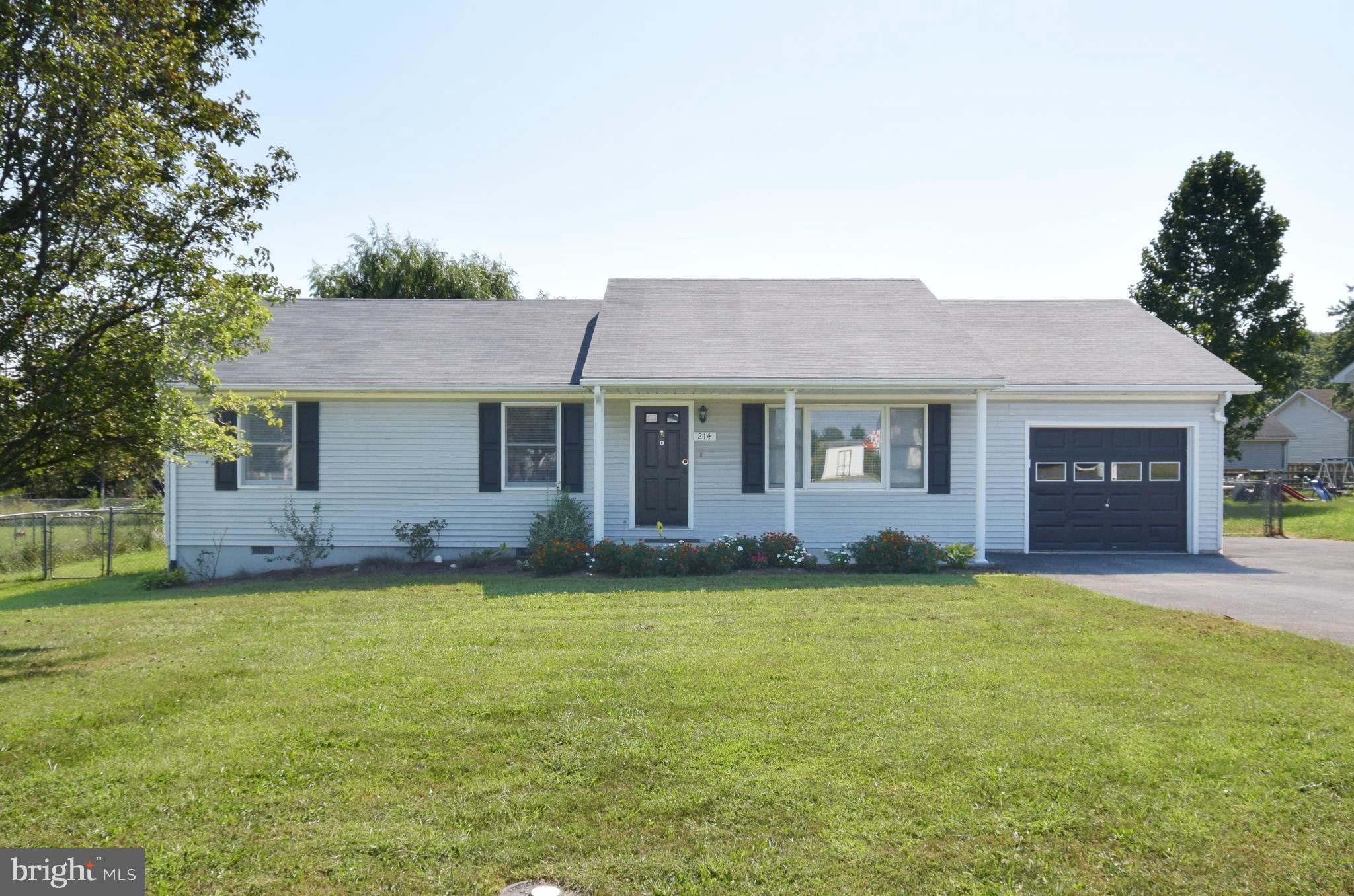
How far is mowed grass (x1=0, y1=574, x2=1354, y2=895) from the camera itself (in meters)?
3.50

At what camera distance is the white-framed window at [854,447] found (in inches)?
527

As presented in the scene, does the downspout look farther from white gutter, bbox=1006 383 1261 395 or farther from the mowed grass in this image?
the mowed grass

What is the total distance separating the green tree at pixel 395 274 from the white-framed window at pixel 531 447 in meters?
15.0

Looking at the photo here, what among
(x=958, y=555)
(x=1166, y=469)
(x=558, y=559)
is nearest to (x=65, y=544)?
(x=558, y=559)

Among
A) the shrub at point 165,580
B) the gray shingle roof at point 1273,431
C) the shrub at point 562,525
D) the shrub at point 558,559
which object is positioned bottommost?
the shrub at point 165,580

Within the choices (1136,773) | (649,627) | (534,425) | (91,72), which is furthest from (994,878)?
(534,425)

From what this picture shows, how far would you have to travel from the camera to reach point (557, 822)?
3.82m

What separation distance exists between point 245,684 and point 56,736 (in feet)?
3.81

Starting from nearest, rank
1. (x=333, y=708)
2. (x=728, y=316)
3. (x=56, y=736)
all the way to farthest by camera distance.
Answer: (x=56, y=736), (x=333, y=708), (x=728, y=316)

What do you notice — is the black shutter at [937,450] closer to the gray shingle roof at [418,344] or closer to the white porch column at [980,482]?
the white porch column at [980,482]

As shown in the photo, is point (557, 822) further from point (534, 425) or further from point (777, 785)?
point (534, 425)

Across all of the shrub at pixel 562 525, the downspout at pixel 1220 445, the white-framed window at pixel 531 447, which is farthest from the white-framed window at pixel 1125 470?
the white-framed window at pixel 531 447

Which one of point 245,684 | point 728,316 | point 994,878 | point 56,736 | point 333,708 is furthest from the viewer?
point 728,316

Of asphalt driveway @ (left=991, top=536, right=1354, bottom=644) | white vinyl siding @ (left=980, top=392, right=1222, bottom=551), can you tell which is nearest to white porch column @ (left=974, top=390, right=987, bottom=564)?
asphalt driveway @ (left=991, top=536, right=1354, bottom=644)
